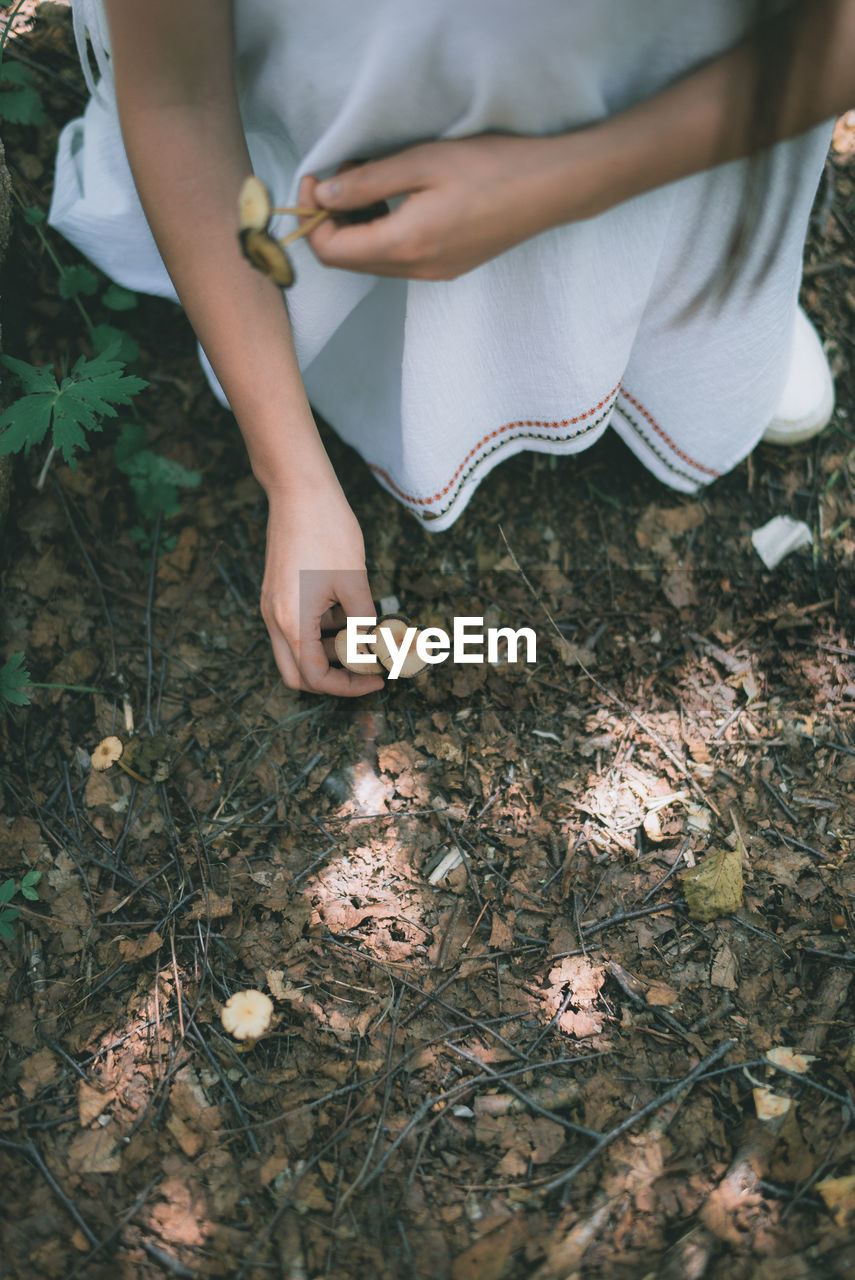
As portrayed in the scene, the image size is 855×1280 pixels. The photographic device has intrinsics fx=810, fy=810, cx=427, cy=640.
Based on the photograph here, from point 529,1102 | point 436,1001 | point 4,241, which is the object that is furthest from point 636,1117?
point 4,241

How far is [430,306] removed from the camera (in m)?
1.69

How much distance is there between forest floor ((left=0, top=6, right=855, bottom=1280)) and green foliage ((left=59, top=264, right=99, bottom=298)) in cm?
12

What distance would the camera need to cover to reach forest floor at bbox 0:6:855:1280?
1.55m

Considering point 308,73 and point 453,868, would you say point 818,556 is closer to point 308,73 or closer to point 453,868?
point 453,868

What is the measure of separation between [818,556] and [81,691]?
6.92ft

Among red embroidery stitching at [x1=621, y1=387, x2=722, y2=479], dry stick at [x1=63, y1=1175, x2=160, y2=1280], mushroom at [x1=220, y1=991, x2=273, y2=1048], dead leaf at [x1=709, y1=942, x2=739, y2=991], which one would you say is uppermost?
red embroidery stitching at [x1=621, y1=387, x2=722, y2=479]

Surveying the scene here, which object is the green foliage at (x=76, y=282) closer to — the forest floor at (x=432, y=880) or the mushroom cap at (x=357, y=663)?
the forest floor at (x=432, y=880)

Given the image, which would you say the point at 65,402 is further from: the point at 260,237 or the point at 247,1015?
the point at 247,1015

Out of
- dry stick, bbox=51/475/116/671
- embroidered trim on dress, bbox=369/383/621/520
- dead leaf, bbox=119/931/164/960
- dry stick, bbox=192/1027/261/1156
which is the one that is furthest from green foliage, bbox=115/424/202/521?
dry stick, bbox=192/1027/261/1156

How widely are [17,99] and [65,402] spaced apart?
3.47 feet

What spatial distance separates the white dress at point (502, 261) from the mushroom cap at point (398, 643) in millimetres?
273

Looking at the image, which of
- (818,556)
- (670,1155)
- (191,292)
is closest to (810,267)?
(818,556)

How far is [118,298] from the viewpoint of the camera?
2.37 m

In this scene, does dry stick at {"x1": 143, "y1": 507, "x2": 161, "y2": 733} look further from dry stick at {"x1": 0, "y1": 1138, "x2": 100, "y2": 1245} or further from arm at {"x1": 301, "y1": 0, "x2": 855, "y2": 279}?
arm at {"x1": 301, "y1": 0, "x2": 855, "y2": 279}
